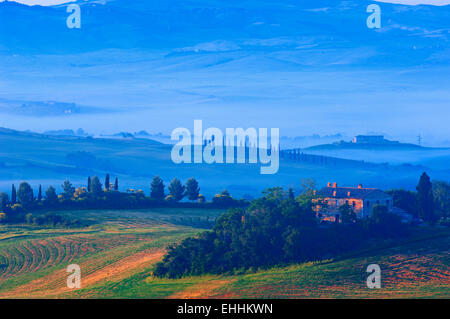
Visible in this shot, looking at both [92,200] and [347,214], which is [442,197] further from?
[92,200]

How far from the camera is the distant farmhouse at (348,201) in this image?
345ft

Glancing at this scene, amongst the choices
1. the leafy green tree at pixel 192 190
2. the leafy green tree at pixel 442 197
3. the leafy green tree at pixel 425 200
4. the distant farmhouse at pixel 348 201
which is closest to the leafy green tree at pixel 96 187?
the leafy green tree at pixel 192 190

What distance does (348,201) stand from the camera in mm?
108125

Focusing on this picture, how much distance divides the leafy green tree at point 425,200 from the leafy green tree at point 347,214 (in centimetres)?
1352

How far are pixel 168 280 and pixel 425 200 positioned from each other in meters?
42.1

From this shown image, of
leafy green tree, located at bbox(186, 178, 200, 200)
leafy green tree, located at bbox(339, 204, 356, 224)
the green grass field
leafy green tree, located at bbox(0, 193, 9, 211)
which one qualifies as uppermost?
leafy green tree, located at bbox(186, 178, 200, 200)

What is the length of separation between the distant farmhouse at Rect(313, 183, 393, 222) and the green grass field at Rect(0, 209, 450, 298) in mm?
8490

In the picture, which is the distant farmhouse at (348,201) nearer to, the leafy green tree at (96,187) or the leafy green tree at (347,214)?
the leafy green tree at (347,214)

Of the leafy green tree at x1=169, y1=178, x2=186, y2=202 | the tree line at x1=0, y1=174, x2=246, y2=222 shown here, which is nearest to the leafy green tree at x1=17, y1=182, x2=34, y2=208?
the tree line at x1=0, y1=174, x2=246, y2=222

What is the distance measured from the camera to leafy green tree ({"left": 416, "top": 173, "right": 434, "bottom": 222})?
109625 millimetres

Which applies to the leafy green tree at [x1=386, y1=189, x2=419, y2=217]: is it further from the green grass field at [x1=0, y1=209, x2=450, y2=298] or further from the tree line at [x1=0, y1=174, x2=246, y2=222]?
the tree line at [x1=0, y1=174, x2=246, y2=222]
